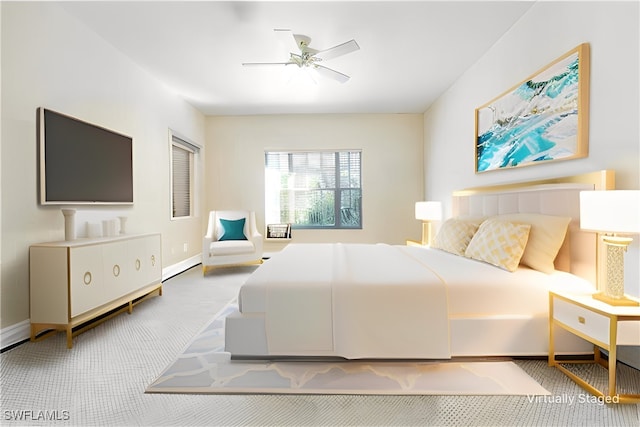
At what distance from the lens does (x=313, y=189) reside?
5.80 m

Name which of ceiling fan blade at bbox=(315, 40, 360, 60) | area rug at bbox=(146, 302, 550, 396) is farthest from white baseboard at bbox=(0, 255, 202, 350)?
ceiling fan blade at bbox=(315, 40, 360, 60)

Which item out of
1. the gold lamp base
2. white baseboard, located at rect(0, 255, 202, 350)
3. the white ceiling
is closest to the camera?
the gold lamp base

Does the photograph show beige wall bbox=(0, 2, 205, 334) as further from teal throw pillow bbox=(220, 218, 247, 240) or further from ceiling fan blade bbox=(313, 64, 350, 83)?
ceiling fan blade bbox=(313, 64, 350, 83)

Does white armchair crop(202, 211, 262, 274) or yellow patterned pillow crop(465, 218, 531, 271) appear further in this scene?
white armchair crop(202, 211, 262, 274)

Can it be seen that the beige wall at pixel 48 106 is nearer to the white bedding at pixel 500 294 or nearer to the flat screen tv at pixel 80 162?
the flat screen tv at pixel 80 162

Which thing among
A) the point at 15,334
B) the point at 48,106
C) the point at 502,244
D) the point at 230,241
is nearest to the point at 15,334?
the point at 15,334

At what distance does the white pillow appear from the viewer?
2.14 metres

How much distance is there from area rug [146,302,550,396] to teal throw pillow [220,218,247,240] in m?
2.77

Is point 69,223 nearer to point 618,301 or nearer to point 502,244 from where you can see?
point 502,244

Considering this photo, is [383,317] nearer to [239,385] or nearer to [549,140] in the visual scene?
[239,385]

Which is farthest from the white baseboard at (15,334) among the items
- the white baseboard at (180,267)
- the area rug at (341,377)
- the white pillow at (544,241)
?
the white pillow at (544,241)

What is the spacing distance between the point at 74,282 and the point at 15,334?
535mm

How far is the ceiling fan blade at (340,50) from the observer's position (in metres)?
2.62

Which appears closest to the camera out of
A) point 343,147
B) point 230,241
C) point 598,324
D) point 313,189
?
point 598,324
